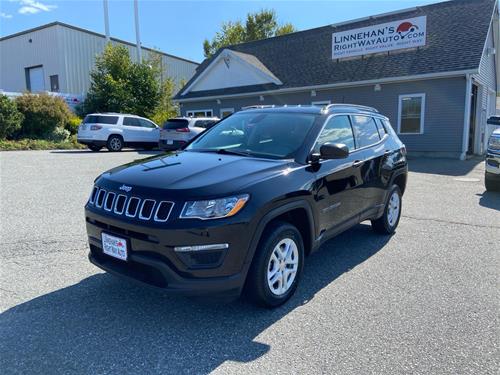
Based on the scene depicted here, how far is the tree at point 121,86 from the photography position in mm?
25312

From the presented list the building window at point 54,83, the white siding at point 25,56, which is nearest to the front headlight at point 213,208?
the white siding at point 25,56

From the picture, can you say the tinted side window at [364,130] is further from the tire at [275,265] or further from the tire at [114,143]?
the tire at [114,143]

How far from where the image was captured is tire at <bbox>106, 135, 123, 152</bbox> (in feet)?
58.9

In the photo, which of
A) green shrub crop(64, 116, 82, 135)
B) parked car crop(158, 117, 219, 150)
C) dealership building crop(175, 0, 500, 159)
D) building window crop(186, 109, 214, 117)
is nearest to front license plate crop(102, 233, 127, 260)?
parked car crop(158, 117, 219, 150)

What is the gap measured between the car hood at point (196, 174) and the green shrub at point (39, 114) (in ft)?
61.1

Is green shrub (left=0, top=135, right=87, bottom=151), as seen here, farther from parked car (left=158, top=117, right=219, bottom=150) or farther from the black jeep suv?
the black jeep suv

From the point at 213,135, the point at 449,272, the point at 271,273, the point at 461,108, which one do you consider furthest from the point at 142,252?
the point at 461,108

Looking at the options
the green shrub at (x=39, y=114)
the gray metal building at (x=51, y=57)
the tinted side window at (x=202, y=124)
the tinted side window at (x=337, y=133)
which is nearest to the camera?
the tinted side window at (x=337, y=133)

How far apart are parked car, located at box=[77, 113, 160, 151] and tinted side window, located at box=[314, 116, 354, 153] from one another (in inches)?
591

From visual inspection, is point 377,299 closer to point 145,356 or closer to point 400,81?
point 145,356

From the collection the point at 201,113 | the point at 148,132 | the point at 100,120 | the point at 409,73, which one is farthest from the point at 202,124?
the point at 409,73

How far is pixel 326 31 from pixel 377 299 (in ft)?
68.3

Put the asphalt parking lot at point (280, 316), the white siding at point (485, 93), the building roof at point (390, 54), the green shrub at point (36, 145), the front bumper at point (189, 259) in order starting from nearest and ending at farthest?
the asphalt parking lot at point (280, 316)
the front bumper at point (189, 259)
the building roof at point (390, 54)
the white siding at point (485, 93)
the green shrub at point (36, 145)

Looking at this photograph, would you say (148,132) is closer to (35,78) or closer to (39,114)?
(39,114)
